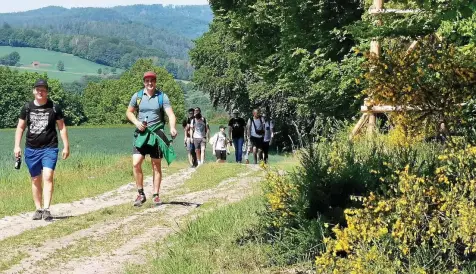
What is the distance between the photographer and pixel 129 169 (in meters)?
17.8

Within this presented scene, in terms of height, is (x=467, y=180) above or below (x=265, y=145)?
above

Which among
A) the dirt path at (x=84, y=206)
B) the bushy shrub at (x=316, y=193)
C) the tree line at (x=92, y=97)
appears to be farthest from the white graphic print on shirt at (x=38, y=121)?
the tree line at (x=92, y=97)

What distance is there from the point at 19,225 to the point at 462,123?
20.2ft

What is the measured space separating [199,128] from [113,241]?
12.4m

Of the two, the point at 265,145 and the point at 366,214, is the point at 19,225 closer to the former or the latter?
the point at 366,214

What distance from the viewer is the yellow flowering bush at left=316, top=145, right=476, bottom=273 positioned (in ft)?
16.2

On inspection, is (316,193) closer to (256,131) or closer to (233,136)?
(256,131)

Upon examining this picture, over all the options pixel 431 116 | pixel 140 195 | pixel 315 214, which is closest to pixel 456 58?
pixel 431 116

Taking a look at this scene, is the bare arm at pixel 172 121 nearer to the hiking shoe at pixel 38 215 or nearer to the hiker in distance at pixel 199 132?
the hiking shoe at pixel 38 215

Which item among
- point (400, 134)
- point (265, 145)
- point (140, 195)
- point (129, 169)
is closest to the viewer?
point (400, 134)

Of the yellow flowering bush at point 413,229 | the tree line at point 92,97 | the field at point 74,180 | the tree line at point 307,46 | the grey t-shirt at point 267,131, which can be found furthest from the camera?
the tree line at point 92,97

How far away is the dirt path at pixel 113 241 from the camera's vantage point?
273 inches

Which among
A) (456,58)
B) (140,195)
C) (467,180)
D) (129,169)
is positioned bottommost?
(129,169)

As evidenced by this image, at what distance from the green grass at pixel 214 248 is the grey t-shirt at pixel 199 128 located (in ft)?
38.9
